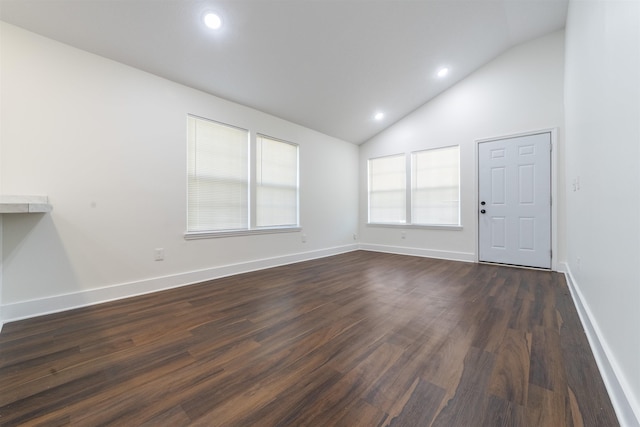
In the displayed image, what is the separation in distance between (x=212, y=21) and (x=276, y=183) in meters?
2.26

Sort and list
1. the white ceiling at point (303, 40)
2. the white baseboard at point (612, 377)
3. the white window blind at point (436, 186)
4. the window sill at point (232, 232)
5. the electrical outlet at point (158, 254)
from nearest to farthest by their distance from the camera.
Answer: the white baseboard at point (612, 377), the white ceiling at point (303, 40), the electrical outlet at point (158, 254), the window sill at point (232, 232), the white window blind at point (436, 186)

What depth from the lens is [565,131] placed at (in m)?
3.51

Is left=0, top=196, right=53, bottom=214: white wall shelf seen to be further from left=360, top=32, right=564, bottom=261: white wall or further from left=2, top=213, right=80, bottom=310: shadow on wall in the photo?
left=360, top=32, right=564, bottom=261: white wall

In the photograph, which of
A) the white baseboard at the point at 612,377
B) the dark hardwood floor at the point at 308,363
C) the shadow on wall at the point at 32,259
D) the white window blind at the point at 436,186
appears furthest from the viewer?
the white window blind at the point at 436,186

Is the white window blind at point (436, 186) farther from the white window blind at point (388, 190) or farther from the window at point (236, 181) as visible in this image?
the window at point (236, 181)

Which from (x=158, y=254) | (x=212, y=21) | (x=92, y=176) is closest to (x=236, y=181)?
(x=158, y=254)

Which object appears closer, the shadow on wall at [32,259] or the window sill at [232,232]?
the shadow on wall at [32,259]

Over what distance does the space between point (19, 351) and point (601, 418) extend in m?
3.22

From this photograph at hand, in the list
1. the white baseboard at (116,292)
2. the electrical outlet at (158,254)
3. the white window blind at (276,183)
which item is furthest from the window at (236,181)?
the white baseboard at (116,292)

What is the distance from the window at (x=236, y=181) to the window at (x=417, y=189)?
2029mm

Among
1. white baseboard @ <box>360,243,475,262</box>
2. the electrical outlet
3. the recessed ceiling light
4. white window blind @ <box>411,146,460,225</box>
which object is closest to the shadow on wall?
the electrical outlet

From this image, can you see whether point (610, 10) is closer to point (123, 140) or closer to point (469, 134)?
point (469, 134)

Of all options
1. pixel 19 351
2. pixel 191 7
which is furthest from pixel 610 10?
pixel 19 351

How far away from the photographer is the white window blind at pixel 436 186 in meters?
4.55
